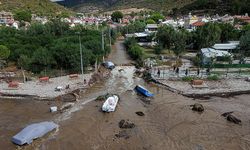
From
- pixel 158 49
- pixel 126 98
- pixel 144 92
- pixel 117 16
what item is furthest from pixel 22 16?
pixel 144 92

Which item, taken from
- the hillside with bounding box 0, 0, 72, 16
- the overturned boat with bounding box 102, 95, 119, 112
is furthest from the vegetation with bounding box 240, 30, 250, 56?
the hillside with bounding box 0, 0, 72, 16

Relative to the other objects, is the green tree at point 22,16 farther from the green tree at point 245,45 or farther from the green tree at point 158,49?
the green tree at point 245,45

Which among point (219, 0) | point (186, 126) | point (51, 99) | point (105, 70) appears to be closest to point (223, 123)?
point (186, 126)

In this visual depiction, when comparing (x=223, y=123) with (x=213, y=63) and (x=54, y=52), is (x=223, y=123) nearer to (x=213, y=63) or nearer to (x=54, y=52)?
(x=213, y=63)

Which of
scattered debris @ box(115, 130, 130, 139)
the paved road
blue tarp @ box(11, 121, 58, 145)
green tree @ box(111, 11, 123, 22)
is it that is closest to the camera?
blue tarp @ box(11, 121, 58, 145)

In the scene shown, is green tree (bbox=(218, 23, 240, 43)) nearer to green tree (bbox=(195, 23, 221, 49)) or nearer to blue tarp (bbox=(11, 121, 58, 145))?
green tree (bbox=(195, 23, 221, 49))

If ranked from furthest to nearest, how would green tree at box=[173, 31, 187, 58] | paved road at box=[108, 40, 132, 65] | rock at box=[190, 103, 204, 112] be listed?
paved road at box=[108, 40, 132, 65] < green tree at box=[173, 31, 187, 58] < rock at box=[190, 103, 204, 112]
